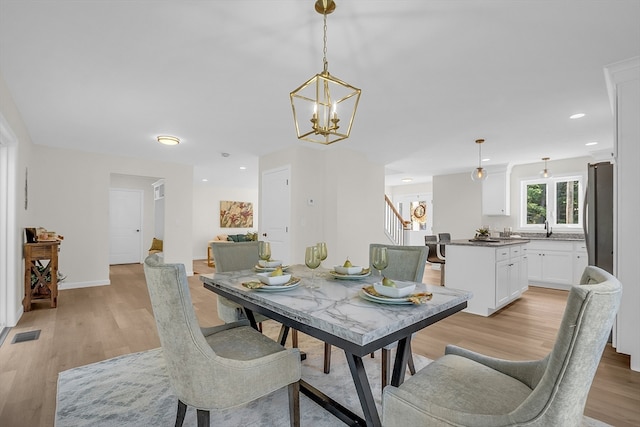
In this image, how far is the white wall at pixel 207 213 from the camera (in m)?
9.41

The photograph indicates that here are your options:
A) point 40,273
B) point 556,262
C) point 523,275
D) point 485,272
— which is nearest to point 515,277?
point 523,275

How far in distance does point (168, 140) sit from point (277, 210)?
1.93 m

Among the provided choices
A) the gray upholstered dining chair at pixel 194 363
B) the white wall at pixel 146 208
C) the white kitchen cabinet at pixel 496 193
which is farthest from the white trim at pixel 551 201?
the white wall at pixel 146 208

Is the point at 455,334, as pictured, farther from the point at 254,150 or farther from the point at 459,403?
the point at 254,150

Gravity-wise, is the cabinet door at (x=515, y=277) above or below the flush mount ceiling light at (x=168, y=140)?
below

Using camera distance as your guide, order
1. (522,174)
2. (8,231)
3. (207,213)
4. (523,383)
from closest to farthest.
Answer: (523,383) → (8,231) → (522,174) → (207,213)

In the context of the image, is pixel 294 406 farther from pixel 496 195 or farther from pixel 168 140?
pixel 496 195

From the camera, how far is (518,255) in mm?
4418

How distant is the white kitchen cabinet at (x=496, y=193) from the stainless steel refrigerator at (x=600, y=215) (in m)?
3.42

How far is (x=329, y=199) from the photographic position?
5.12 meters

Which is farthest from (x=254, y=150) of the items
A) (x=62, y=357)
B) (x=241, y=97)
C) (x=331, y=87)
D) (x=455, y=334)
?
(x=455, y=334)

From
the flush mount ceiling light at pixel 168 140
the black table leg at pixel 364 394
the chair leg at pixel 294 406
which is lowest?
the chair leg at pixel 294 406

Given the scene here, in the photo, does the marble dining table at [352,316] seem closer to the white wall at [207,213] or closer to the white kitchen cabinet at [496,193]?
the white kitchen cabinet at [496,193]

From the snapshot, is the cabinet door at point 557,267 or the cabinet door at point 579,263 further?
the cabinet door at point 557,267
